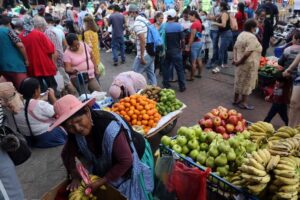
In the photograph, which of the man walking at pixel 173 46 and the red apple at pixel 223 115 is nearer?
the red apple at pixel 223 115

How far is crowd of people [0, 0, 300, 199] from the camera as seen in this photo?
280 centimetres

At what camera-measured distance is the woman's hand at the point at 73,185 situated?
9.99 ft

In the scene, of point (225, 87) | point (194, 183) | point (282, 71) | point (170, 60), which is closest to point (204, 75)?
point (225, 87)

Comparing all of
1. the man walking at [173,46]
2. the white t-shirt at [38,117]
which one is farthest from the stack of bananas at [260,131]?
the man walking at [173,46]

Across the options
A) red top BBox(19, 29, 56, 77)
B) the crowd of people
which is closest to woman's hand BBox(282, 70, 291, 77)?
the crowd of people

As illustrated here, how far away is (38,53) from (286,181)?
5.70m

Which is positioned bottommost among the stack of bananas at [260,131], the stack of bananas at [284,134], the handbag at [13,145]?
the stack of bananas at [260,131]

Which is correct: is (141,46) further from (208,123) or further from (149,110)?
(208,123)

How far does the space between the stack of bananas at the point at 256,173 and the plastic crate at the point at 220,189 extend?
6.7 inches

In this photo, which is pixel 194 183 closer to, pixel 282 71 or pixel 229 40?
pixel 282 71

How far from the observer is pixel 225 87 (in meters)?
8.34

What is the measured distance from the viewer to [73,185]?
3.06 m

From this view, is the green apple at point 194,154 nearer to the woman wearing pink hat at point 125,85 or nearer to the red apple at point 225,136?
the red apple at point 225,136

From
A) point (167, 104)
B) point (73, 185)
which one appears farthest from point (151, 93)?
point (73, 185)
